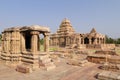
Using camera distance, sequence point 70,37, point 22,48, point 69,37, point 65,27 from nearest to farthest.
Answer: point 22,48, point 70,37, point 69,37, point 65,27

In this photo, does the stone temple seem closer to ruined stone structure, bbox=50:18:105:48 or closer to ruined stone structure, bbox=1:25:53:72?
ruined stone structure, bbox=50:18:105:48

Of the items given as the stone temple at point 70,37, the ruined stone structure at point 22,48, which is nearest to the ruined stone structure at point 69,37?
the stone temple at point 70,37

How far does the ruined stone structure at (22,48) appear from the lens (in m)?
9.27

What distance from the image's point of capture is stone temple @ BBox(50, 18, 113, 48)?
3127 centimetres

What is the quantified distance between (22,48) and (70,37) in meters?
22.8

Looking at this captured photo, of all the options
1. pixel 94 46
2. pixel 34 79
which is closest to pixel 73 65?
pixel 34 79

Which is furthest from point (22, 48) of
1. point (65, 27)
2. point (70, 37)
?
point (65, 27)

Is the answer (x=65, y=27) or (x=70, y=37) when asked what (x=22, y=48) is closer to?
(x=70, y=37)

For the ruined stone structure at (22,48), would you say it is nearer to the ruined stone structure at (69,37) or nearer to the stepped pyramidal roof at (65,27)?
the ruined stone structure at (69,37)

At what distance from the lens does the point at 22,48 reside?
10383mm

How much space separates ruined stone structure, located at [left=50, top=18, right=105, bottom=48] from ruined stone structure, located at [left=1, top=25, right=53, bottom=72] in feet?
69.2

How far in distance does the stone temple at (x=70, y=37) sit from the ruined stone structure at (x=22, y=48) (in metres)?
20.1

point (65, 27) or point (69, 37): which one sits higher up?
point (65, 27)

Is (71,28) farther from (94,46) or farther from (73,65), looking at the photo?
(73,65)
